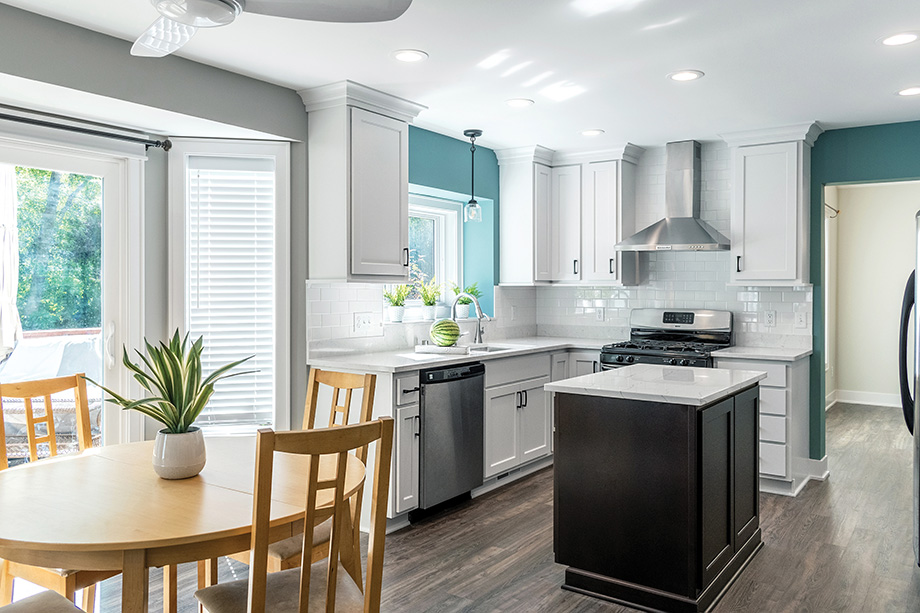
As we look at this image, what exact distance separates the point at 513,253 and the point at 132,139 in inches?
116

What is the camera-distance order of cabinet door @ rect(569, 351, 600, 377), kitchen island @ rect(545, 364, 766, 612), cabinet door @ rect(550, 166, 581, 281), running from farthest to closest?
1. cabinet door @ rect(550, 166, 581, 281)
2. cabinet door @ rect(569, 351, 600, 377)
3. kitchen island @ rect(545, 364, 766, 612)

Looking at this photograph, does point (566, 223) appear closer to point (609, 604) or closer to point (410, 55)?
point (410, 55)

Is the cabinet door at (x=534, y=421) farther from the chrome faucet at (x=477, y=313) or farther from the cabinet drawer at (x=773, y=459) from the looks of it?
the cabinet drawer at (x=773, y=459)

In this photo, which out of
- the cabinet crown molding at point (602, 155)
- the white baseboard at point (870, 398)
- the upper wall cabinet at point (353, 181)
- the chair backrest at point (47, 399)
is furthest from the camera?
the white baseboard at point (870, 398)

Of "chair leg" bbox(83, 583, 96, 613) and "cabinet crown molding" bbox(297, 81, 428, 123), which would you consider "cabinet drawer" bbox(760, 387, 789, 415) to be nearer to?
"cabinet crown molding" bbox(297, 81, 428, 123)

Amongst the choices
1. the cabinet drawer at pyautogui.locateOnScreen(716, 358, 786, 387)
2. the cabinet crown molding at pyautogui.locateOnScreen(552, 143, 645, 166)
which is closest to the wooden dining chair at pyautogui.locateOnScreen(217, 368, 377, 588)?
the cabinet drawer at pyautogui.locateOnScreen(716, 358, 786, 387)

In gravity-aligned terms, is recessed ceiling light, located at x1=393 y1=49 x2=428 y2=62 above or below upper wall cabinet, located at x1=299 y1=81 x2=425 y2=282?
above

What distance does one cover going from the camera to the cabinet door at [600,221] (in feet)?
17.7

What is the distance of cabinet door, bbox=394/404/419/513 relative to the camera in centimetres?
372

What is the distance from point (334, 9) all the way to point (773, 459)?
391 centimetres

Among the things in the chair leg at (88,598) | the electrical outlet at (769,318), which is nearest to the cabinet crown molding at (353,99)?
the chair leg at (88,598)

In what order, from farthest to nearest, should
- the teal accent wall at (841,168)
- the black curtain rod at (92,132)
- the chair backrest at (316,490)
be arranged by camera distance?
1. the teal accent wall at (841,168)
2. the black curtain rod at (92,132)
3. the chair backrest at (316,490)

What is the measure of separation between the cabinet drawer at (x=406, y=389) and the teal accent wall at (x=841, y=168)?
294cm

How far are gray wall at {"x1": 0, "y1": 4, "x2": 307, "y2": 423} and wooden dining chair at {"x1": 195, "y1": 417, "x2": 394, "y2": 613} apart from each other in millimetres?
2058
